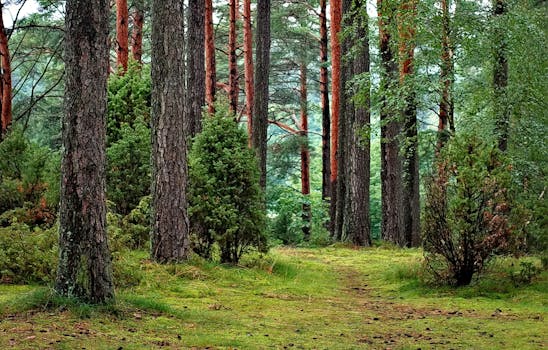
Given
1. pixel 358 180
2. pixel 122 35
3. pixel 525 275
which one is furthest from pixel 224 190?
pixel 122 35

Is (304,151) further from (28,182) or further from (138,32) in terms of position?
(28,182)

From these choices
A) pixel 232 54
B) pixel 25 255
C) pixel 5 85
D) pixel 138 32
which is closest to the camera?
pixel 25 255

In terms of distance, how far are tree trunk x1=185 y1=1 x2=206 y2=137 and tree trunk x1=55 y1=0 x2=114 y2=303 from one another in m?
8.22

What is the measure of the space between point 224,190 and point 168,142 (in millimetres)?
1244

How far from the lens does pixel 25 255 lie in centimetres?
834

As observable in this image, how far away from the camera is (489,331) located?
21.6 feet

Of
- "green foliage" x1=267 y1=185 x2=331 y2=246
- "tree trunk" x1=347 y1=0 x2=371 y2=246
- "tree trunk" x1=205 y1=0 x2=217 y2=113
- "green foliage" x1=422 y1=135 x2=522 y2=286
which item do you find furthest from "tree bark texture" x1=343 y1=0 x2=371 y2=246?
"tree trunk" x1=205 y1=0 x2=217 y2=113

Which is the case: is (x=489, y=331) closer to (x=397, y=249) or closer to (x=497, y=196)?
(x=497, y=196)

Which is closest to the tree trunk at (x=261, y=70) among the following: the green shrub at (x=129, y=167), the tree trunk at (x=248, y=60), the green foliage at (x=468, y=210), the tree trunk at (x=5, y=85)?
the tree trunk at (x=5, y=85)

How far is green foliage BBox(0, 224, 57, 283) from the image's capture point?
8.24 m

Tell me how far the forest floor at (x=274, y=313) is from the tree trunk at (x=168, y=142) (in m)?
0.46

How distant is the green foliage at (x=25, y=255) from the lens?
8.24 m

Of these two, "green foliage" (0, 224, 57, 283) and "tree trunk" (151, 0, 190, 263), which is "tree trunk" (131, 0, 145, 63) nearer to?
"tree trunk" (151, 0, 190, 263)

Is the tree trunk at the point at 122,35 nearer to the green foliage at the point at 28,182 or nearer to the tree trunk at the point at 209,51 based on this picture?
the tree trunk at the point at 209,51
